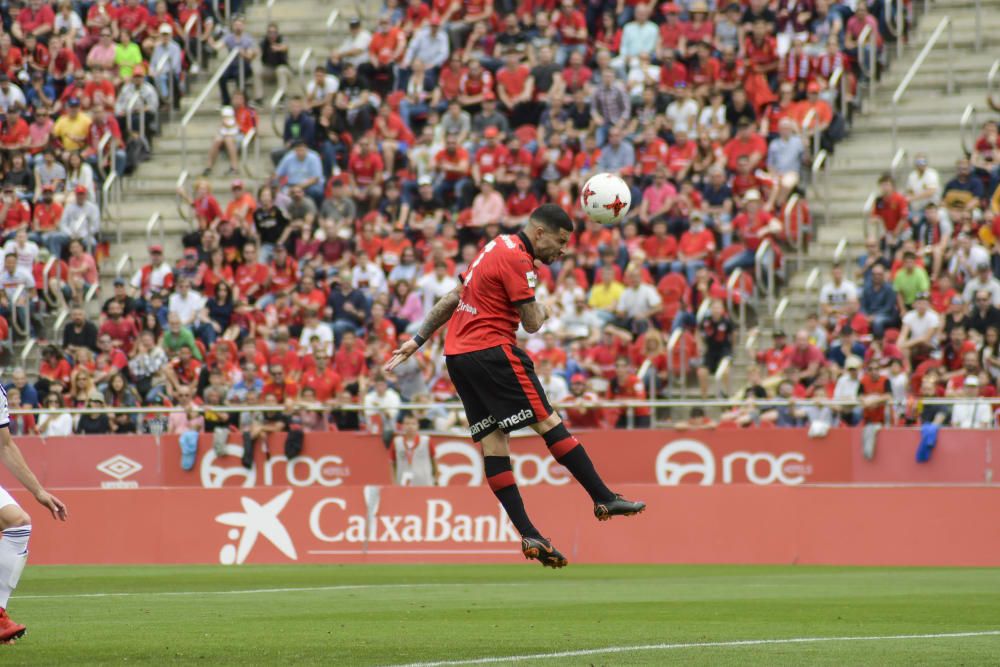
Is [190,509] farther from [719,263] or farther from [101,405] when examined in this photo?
[719,263]

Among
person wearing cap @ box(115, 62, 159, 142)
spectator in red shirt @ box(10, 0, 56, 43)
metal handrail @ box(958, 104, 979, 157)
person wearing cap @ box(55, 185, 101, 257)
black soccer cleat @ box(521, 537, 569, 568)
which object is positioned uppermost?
spectator in red shirt @ box(10, 0, 56, 43)

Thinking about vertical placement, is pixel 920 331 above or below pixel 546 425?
below

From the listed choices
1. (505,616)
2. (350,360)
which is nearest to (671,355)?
(350,360)

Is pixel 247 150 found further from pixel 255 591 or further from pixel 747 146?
pixel 255 591

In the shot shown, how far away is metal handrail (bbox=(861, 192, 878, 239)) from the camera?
82.9 ft

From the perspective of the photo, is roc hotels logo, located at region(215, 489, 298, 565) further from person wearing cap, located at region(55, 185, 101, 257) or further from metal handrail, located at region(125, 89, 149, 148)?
metal handrail, located at region(125, 89, 149, 148)

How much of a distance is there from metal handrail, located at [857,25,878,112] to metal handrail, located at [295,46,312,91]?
10.4 m

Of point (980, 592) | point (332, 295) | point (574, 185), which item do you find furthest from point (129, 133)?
point (980, 592)

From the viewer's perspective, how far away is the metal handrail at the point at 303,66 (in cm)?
3181

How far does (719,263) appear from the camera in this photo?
82.6 feet

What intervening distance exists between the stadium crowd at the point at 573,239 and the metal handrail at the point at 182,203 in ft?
0.77

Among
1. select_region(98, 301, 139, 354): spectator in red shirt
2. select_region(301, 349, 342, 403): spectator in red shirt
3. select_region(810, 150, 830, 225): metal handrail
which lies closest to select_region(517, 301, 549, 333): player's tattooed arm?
select_region(301, 349, 342, 403): spectator in red shirt

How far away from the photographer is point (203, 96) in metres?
32.3

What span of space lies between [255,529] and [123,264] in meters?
10.2
